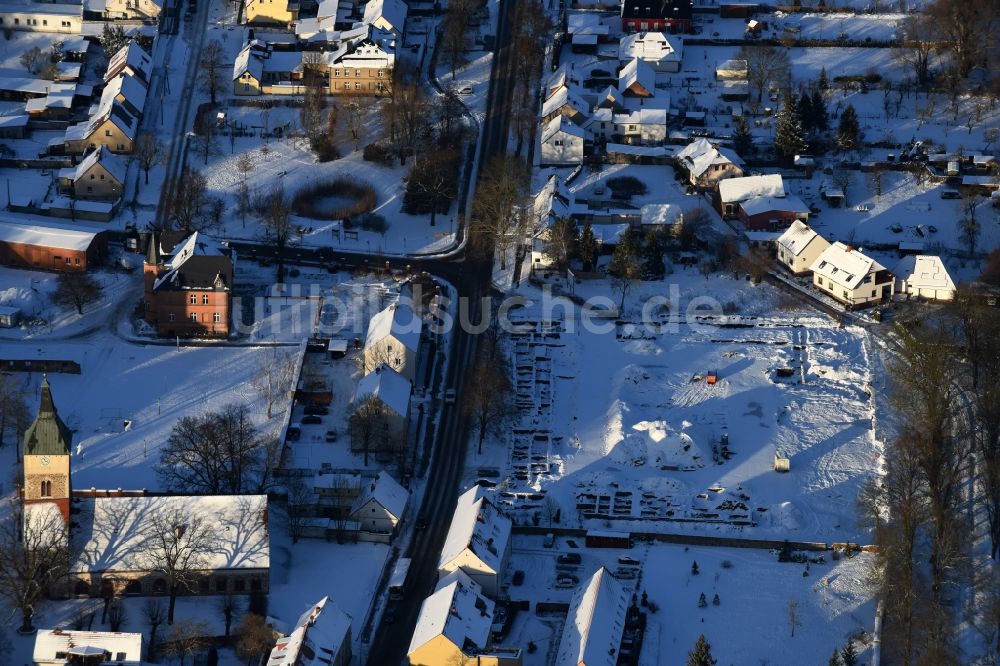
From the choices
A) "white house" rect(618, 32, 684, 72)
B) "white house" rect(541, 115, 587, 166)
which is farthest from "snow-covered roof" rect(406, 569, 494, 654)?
"white house" rect(618, 32, 684, 72)

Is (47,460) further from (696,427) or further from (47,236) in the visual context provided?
(696,427)

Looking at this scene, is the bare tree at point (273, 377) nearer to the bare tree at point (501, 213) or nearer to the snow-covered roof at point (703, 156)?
the bare tree at point (501, 213)

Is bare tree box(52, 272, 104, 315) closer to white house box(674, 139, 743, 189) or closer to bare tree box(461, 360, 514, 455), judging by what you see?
bare tree box(461, 360, 514, 455)

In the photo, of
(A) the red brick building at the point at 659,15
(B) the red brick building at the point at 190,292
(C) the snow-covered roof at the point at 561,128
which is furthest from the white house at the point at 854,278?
(B) the red brick building at the point at 190,292

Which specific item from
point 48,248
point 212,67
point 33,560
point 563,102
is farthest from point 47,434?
point 563,102

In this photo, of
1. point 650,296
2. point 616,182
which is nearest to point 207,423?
point 650,296
